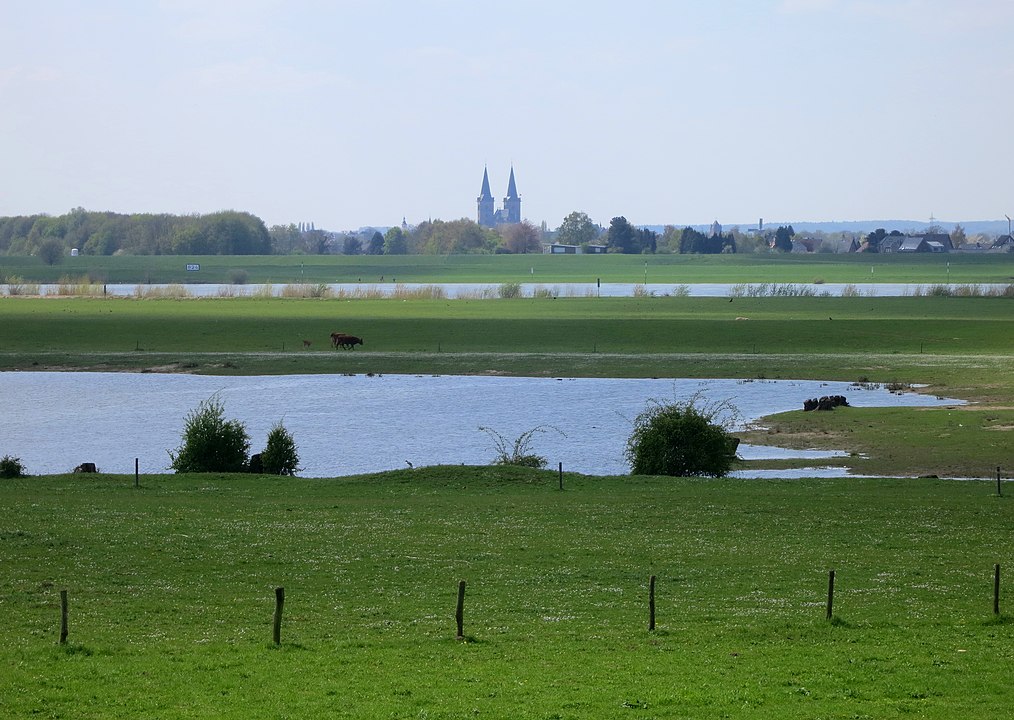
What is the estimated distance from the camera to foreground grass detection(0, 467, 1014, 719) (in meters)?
13.0

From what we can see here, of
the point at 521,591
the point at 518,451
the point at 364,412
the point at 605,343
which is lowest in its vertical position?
the point at 364,412

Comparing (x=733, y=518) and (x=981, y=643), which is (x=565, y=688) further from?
(x=733, y=518)

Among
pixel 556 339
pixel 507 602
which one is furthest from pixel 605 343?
pixel 507 602

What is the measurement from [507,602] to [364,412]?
122 ft

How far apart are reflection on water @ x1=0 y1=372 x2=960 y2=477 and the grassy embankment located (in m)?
3.45

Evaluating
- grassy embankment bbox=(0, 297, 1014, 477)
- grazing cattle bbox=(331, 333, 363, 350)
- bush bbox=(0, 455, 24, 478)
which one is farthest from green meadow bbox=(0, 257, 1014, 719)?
grazing cattle bbox=(331, 333, 363, 350)

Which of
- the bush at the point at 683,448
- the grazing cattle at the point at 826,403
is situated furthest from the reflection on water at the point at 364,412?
the bush at the point at 683,448

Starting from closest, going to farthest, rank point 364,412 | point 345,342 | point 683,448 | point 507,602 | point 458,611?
point 458,611 < point 507,602 < point 683,448 < point 364,412 < point 345,342

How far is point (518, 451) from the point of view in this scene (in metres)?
39.6

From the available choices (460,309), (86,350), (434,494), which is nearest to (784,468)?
(434,494)

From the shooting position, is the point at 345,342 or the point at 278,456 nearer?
the point at 278,456

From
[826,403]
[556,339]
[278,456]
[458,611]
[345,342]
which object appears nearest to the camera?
[458,611]

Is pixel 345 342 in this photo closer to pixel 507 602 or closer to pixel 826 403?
pixel 826 403

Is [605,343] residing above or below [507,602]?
above
